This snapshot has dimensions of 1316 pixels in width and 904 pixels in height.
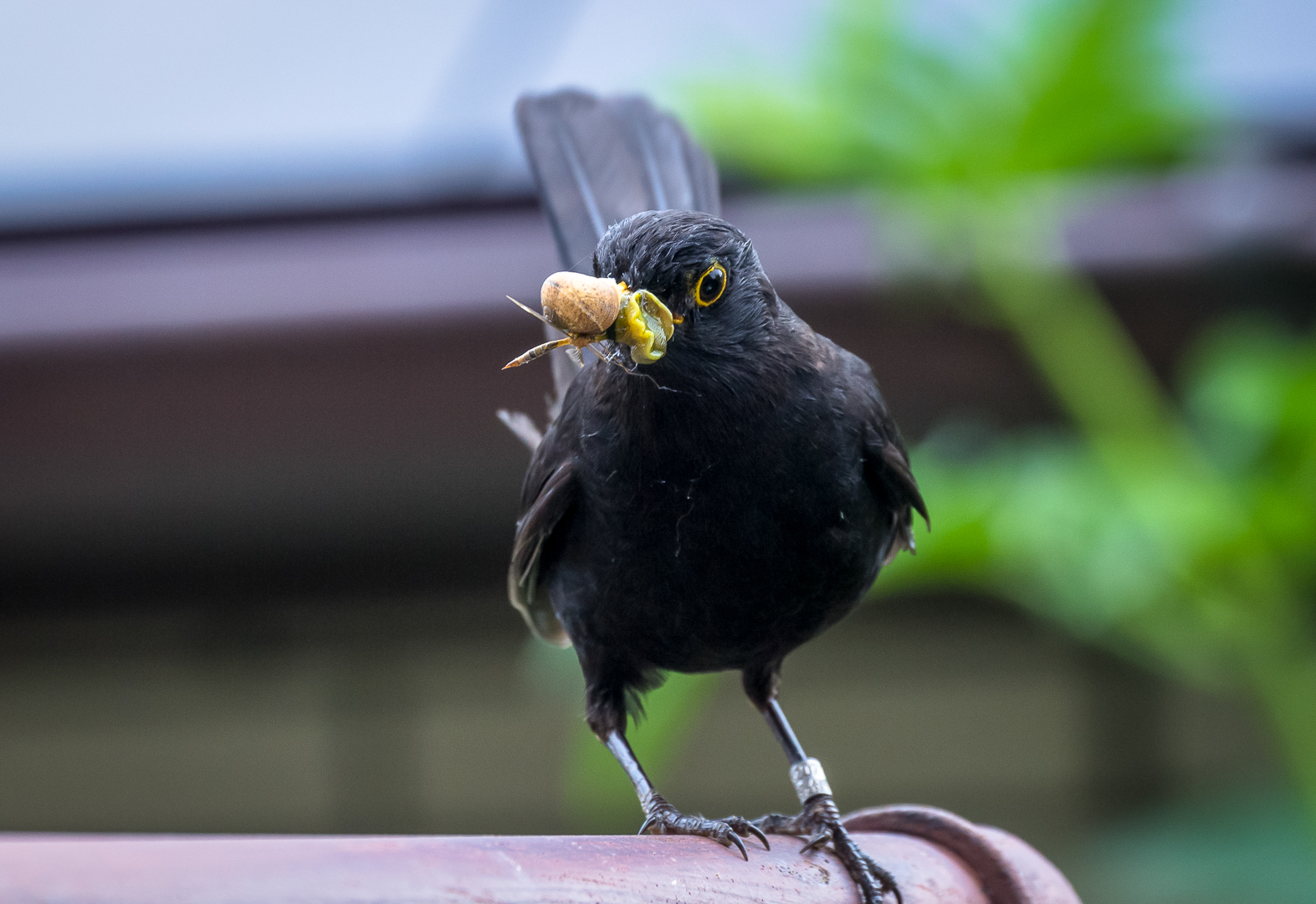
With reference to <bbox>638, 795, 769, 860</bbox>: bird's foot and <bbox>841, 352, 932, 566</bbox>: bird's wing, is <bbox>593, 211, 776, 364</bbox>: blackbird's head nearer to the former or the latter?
<bbox>841, 352, 932, 566</bbox>: bird's wing

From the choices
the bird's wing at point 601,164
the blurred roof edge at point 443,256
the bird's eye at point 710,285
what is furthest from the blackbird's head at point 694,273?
the blurred roof edge at point 443,256

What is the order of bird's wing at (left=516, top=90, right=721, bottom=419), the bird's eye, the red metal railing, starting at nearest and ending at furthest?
the red metal railing → the bird's eye → bird's wing at (left=516, top=90, right=721, bottom=419)

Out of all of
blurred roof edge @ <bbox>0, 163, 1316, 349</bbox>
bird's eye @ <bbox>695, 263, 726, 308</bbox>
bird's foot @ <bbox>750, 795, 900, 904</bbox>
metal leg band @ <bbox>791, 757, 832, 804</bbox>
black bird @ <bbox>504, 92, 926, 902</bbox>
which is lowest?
bird's foot @ <bbox>750, 795, 900, 904</bbox>

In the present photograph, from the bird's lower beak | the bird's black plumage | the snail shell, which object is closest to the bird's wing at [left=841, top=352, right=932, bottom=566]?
the bird's black plumage

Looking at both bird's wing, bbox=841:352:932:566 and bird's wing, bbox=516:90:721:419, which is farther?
bird's wing, bbox=516:90:721:419

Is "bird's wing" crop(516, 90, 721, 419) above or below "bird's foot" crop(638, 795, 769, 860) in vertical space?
above

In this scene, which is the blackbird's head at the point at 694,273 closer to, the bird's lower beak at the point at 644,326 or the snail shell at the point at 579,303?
the bird's lower beak at the point at 644,326
